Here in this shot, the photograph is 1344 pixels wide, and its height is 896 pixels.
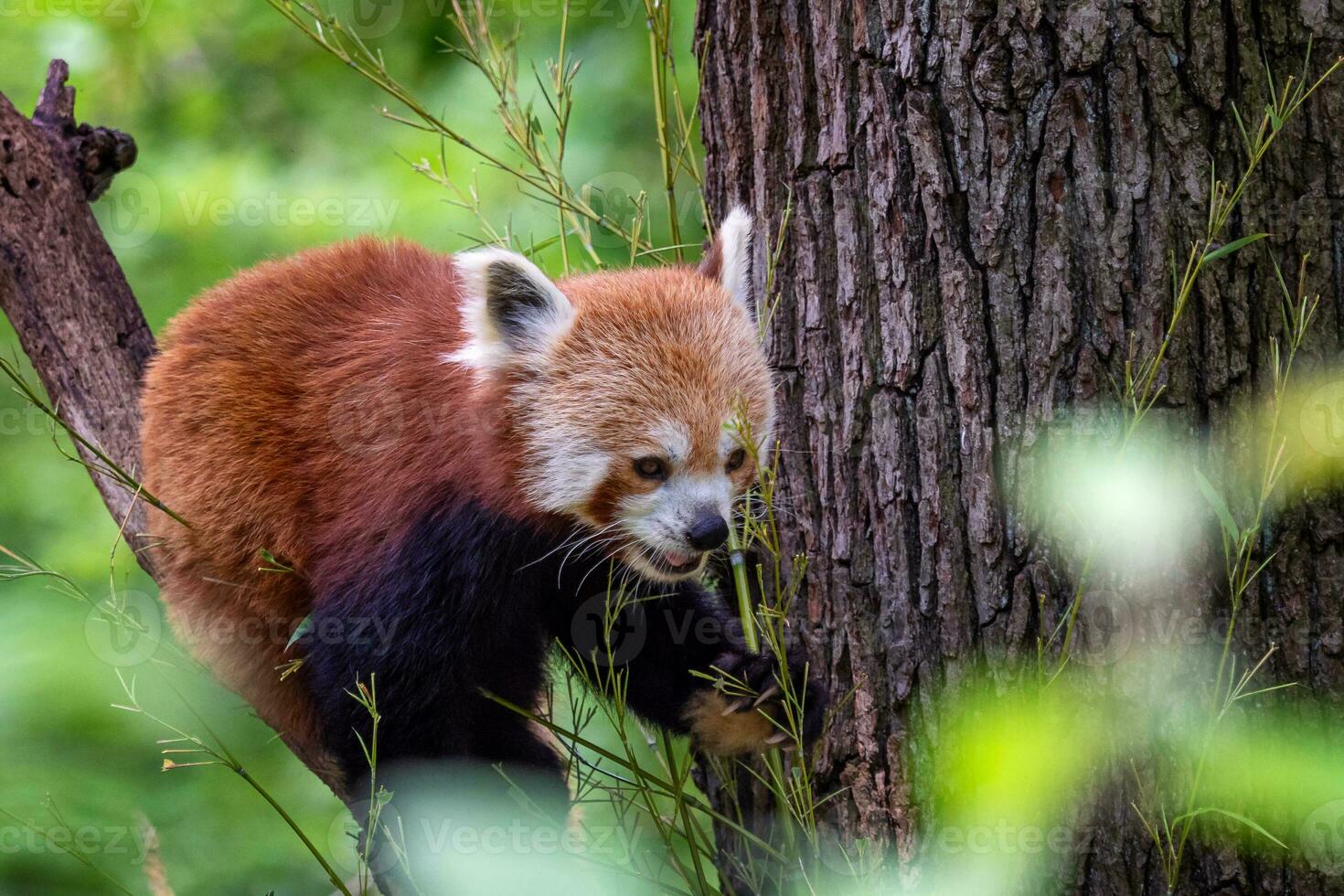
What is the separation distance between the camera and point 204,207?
488cm

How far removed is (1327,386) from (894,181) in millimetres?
898

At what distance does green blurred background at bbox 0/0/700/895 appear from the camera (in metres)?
3.87

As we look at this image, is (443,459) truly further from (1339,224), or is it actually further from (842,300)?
(1339,224)

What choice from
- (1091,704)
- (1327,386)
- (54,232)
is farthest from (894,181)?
(54,232)

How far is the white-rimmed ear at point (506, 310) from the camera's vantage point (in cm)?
253

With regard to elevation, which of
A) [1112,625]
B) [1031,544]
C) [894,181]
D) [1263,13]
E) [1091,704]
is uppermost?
[1263,13]

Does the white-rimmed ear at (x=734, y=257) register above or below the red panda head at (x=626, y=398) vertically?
above

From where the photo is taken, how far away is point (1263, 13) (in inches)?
78.6
